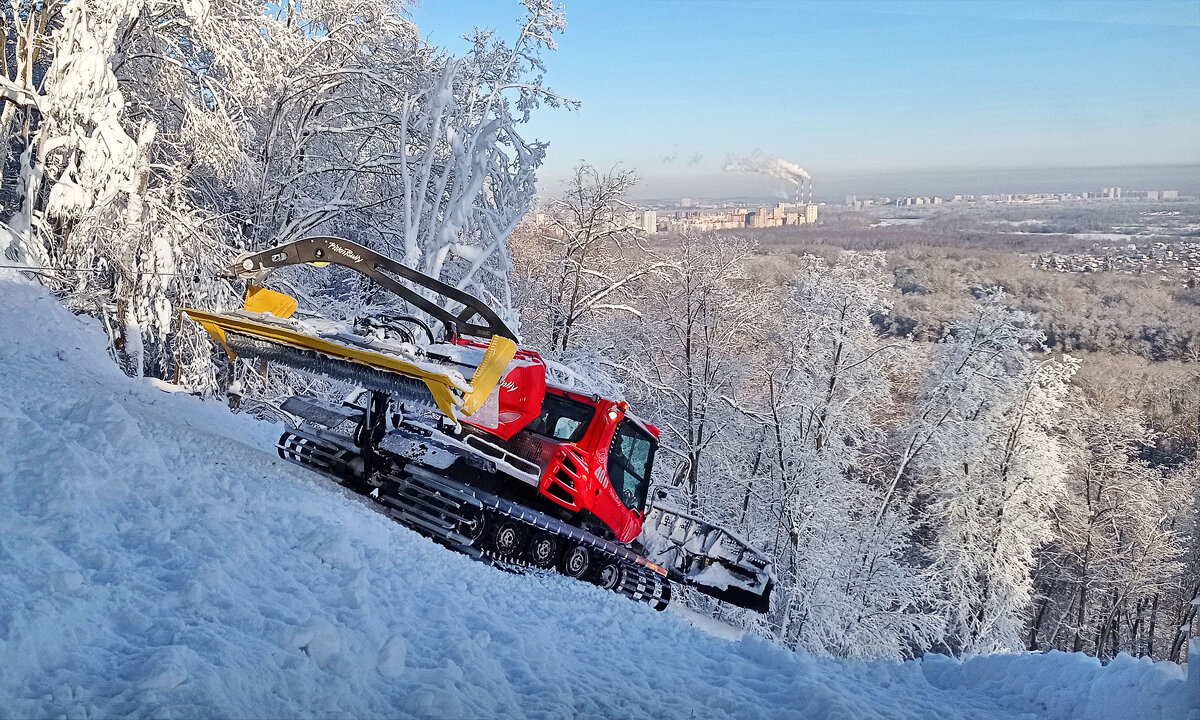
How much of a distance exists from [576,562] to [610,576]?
0.55 meters

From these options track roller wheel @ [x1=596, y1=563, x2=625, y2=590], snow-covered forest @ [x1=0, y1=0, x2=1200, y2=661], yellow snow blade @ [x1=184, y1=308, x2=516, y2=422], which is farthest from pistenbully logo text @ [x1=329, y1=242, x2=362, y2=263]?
snow-covered forest @ [x1=0, y1=0, x2=1200, y2=661]

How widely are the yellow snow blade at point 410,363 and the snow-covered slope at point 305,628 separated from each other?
106 centimetres

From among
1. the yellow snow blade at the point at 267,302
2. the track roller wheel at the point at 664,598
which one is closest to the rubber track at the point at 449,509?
the track roller wheel at the point at 664,598

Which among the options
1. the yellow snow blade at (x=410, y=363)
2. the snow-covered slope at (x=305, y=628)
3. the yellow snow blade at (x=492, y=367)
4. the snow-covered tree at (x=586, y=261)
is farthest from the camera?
the snow-covered tree at (x=586, y=261)

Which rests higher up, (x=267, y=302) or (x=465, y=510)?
(x=267, y=302)

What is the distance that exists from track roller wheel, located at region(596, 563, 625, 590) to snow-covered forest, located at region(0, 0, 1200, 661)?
7.41 metres

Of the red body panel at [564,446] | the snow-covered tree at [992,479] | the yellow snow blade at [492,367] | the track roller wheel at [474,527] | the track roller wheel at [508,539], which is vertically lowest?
the snow-covered tree at [992,479]

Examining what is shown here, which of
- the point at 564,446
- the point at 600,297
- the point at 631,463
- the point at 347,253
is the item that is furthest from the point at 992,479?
the point at 347,253

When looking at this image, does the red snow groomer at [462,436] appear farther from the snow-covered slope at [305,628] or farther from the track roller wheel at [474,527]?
the snow-covered slope at [305,628]

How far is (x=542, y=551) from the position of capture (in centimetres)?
735

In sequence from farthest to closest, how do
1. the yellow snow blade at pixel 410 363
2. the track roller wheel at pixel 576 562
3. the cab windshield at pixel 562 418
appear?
the cab windshield at pixel 562 418
the track roller wheel at pixel 576 562
the yellow snow blade at pixel 410 363

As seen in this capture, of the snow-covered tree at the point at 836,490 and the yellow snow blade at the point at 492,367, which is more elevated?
the yellow snow blade at the point at 492,367

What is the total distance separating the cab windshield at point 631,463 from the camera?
8164 millimetres

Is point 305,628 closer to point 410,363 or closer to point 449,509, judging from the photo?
point 410,363
